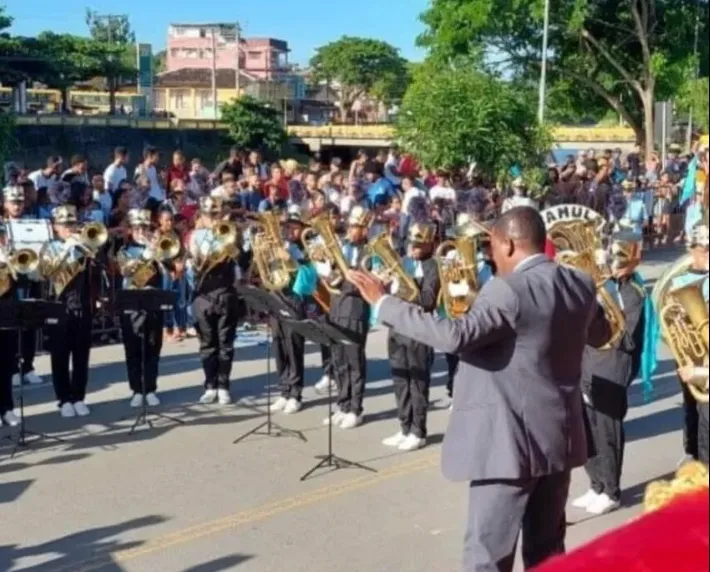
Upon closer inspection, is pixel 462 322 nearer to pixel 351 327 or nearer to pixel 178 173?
pixel 351 327

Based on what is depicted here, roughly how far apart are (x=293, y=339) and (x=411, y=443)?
188 cm

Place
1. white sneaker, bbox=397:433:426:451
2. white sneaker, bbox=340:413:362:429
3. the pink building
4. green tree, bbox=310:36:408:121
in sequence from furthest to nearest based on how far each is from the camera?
the pink building, green tree, bbox=310:36:408:121, white sneaker, bbox=340:413:362:429, white sneaker, bbox=397:433:426:451

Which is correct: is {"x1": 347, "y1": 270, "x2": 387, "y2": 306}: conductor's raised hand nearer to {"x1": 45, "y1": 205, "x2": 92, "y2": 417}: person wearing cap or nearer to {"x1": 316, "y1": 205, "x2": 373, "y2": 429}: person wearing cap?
{"x1": 316, "y1": 205, "x2": 373, "y2": 429}: person wearing cap

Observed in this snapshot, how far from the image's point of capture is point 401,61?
10881 cm

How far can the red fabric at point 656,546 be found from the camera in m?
2.12

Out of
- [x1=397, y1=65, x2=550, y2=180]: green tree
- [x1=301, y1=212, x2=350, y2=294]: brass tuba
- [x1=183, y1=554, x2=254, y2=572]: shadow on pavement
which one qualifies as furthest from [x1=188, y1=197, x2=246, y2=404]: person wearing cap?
[x1=397, y1=65, x2=550, y2=180]: green tree

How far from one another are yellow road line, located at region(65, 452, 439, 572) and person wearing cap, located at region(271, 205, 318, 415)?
1.94 metres

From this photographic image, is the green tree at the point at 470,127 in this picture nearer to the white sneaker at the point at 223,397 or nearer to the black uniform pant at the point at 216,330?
the black uniform pant at the point at 216,330

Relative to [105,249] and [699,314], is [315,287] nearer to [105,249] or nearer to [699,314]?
[105,249]

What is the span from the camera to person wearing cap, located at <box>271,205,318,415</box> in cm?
1012

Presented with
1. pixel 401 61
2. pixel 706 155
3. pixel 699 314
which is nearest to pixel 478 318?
pixel 699 314

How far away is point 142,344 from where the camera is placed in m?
10.1

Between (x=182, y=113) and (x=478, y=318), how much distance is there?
95383 mm

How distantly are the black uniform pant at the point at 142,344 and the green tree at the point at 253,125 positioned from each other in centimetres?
3422
